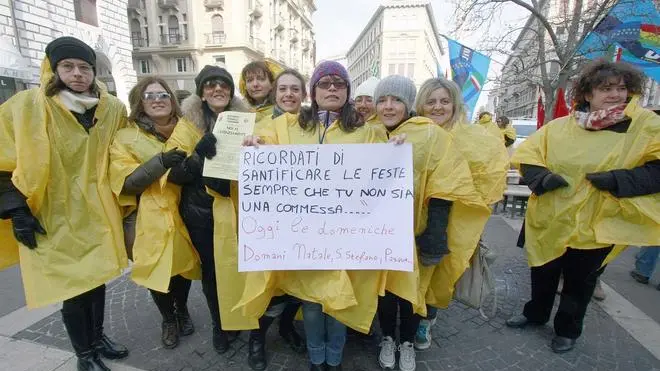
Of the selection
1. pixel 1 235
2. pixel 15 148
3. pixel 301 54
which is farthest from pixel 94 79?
pixel 301 54

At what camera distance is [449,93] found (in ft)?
7.22

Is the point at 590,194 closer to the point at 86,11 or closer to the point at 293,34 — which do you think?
the point at 86,11

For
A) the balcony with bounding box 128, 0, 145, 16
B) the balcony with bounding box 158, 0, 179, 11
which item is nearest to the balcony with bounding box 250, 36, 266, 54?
the balcony with bounding box 158, 0, 179, 11

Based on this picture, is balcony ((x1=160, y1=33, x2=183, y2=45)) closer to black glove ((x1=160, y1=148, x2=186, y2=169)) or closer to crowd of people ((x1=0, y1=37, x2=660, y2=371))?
crowd of people ((x1=0, y1=37, x2=660, y2=371))

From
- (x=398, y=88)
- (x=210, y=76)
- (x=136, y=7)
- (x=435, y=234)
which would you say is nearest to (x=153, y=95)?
(x=210, y=76)

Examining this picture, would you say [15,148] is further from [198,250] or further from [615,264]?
[615,264]

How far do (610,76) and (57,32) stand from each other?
16203mm

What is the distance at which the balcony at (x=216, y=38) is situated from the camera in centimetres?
3138

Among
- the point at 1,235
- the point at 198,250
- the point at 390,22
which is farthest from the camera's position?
the point at 390,22

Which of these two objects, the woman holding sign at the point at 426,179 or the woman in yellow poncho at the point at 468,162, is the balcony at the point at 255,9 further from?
the woman holding sign at the point at 426,179

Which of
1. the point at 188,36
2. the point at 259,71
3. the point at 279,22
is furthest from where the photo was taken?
the point at 279,22

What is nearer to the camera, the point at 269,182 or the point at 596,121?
the point at 269,182

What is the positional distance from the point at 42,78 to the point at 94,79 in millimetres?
267

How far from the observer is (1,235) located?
6.88 ft
